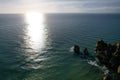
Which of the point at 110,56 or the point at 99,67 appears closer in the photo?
the point at 110,56

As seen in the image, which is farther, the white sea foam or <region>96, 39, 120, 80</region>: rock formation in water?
the white sea foam

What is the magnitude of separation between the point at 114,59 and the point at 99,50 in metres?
9.88

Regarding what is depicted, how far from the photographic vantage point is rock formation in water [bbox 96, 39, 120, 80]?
178 feet

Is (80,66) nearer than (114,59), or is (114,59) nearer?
(114,59)

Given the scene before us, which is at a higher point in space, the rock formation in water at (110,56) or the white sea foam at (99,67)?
the rock formation in water at (110,56)

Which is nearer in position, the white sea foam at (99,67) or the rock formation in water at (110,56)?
the rock formation in water at (110,56)

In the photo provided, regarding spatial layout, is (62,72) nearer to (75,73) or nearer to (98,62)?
(75,73)

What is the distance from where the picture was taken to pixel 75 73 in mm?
54781

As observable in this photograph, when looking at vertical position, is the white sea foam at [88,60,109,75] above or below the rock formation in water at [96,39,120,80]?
below

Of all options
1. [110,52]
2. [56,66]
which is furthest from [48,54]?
[110,52]

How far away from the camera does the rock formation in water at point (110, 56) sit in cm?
5434

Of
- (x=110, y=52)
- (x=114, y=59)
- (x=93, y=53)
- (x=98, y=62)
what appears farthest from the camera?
(x=93, y=53)

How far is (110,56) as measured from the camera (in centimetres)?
5859

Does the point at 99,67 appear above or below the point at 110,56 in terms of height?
below
